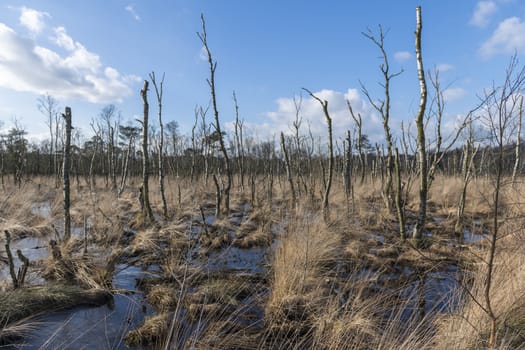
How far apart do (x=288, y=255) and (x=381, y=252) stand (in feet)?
7.88

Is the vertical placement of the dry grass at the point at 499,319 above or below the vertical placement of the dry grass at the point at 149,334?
above

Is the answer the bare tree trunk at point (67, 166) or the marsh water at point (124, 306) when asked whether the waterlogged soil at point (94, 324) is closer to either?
the marsh water at point (124, 306)

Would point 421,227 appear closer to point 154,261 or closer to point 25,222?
point 154,261

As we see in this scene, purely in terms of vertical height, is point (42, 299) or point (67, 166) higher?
point (67, 166)

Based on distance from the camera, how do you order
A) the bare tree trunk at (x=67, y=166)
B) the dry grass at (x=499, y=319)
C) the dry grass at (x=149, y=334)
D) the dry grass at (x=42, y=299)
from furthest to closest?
the bare tree trunk at (x=67, y=166)
the dry grass at (x=42, y=299)
the dry grass at (x=149, y=334)
the dry grass at (x=499, y=319)

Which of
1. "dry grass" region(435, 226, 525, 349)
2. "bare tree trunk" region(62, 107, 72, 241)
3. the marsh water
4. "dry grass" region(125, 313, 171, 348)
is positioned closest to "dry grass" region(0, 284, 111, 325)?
the marsh water

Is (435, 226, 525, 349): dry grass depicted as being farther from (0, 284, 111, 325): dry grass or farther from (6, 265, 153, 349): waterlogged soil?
(0, 284, 111, 325): dry grass

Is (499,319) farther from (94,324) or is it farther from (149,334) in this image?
(94,324)

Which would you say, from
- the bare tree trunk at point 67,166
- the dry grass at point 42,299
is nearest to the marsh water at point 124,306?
the dry grass at point 42,299

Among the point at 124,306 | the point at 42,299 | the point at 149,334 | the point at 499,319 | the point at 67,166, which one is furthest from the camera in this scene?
the point at 67,166

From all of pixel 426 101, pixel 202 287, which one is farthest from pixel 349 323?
pixel 426 101

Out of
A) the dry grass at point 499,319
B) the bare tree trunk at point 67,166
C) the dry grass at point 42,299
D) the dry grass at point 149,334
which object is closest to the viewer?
the dry grass at point 499,319

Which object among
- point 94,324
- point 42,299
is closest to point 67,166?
point 42,299

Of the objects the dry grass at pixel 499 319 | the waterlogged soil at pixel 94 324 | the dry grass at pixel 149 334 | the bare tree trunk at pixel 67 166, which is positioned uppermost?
the bare tree trunk at pixel 67 166
